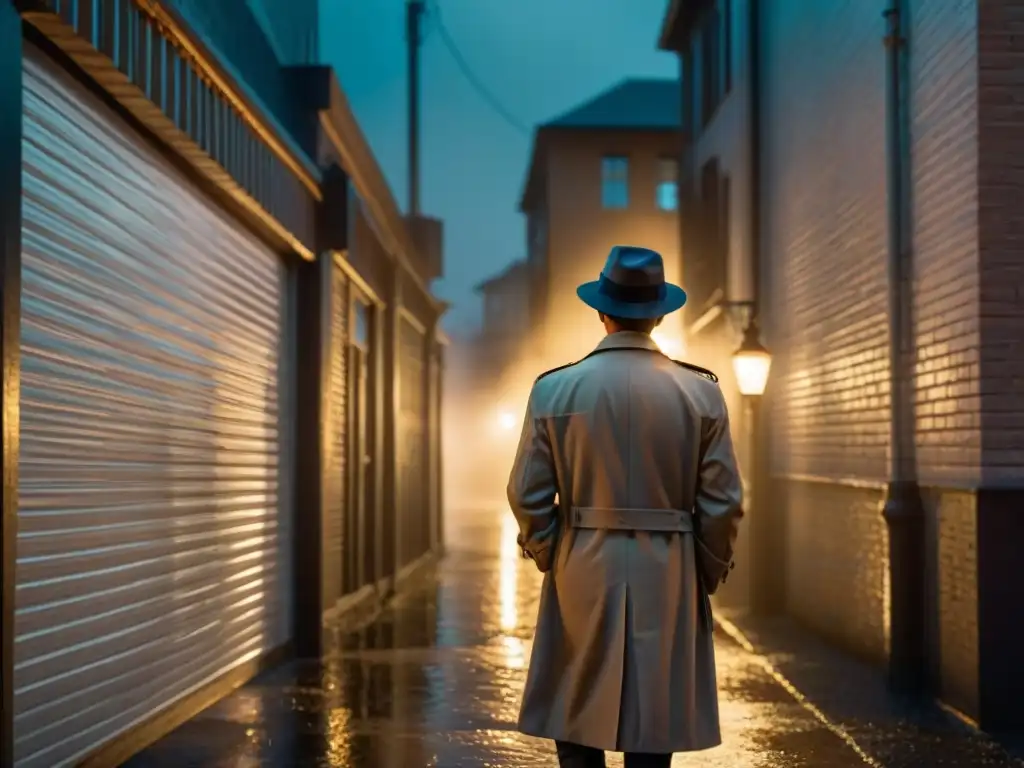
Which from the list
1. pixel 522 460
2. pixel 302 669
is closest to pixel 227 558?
pixel 302 669

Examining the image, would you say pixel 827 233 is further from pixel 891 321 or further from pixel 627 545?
pixel 627 545

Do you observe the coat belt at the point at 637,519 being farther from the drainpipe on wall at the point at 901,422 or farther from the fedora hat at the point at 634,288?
the drainpipe on wall at the point at 901,422

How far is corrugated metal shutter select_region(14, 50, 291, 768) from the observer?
17.9ft

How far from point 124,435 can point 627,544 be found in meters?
3.03

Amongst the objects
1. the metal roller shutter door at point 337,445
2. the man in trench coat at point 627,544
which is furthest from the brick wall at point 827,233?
the man in trench coat at point 627,544

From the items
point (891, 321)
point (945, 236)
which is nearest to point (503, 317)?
point (891, 321)

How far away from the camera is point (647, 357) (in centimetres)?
465

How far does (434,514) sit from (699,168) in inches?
297

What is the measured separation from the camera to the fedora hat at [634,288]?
4711 millimetres

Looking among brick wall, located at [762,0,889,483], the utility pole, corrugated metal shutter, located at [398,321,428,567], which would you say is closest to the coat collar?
brick wall, located at [762,0,889,483]

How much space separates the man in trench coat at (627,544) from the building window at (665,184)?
2988 cm

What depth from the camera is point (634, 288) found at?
4.73 metres

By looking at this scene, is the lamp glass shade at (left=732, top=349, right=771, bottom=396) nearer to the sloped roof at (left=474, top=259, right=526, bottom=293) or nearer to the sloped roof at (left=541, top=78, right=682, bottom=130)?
the sloped roof at (left=541, top=78, right=682, bottom=130)

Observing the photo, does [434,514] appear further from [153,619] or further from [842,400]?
[153,619]
